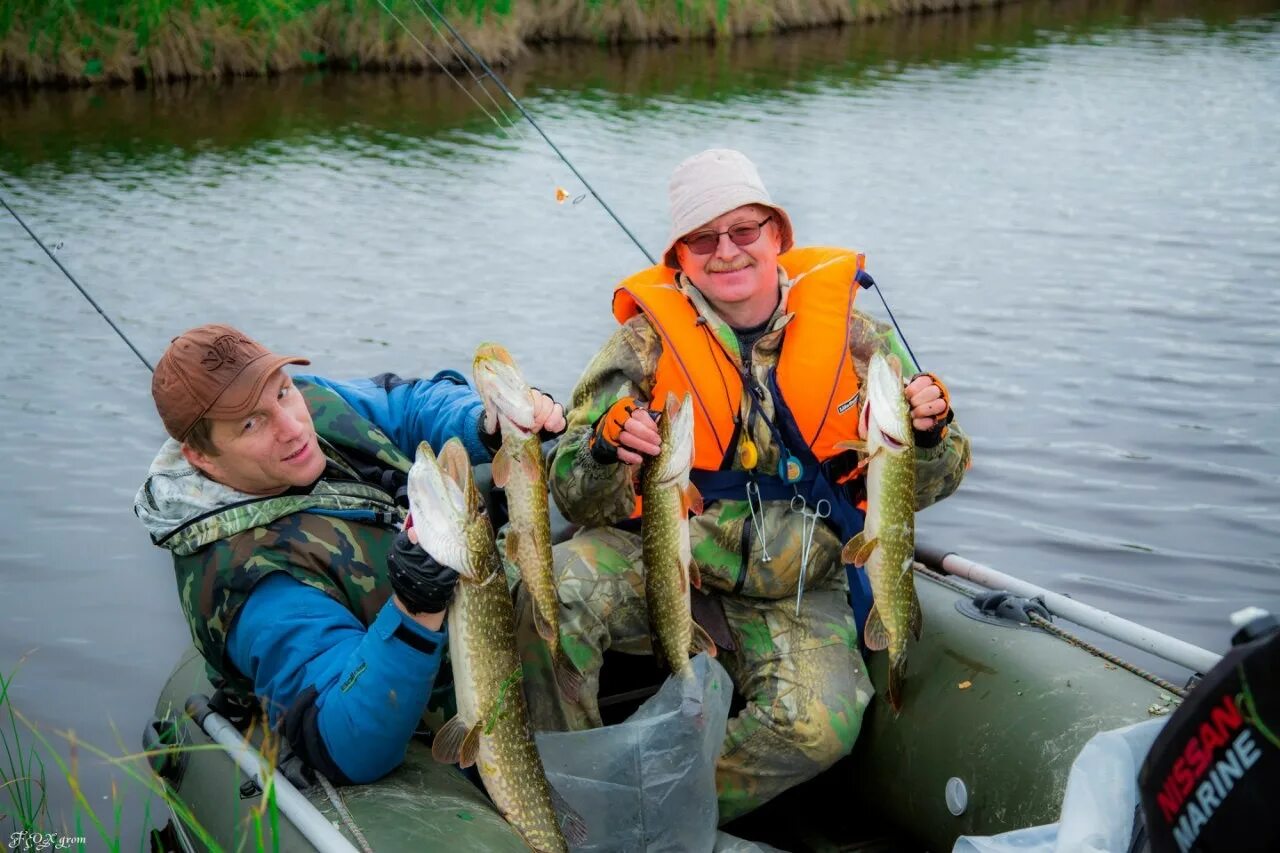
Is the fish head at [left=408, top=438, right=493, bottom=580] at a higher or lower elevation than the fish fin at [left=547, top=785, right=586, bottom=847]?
higher

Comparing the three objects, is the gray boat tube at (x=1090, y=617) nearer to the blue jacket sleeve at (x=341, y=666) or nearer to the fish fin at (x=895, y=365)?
the fish fin at (x=895, y=365)

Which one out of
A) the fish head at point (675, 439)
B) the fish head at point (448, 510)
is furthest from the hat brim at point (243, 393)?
the fish head at point (675, 439)

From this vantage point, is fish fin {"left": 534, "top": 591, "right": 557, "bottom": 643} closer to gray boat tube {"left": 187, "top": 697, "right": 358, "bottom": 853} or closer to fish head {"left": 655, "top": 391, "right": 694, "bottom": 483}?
fish head {"left": 655, "top": 391, "right": 694, "bottom": 483}

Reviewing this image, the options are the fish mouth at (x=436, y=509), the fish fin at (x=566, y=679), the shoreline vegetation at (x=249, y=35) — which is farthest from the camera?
the shoreline vegetation at (x=249, y=35)

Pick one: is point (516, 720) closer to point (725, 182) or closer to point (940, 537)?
point (725, 182)

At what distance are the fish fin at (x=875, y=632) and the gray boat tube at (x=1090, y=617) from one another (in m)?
0.51

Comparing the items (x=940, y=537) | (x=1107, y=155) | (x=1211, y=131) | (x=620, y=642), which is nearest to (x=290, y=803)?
(x=620, y=642)

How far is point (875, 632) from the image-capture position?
359 cm

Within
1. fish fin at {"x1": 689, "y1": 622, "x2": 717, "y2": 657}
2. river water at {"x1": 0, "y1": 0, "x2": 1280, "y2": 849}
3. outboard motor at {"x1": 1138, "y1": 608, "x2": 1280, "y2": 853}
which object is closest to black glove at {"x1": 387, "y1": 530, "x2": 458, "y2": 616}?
fish fin at {"x1": 689, "y1": 622, "x2": 717, "y2": 657}

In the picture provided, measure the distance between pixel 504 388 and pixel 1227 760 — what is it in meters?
1.90

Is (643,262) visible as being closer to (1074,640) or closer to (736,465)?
(736,465)

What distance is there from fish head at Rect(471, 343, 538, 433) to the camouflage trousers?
0.57 m

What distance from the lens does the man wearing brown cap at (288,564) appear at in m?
2.94

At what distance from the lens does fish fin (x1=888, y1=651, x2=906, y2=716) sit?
364 cm
